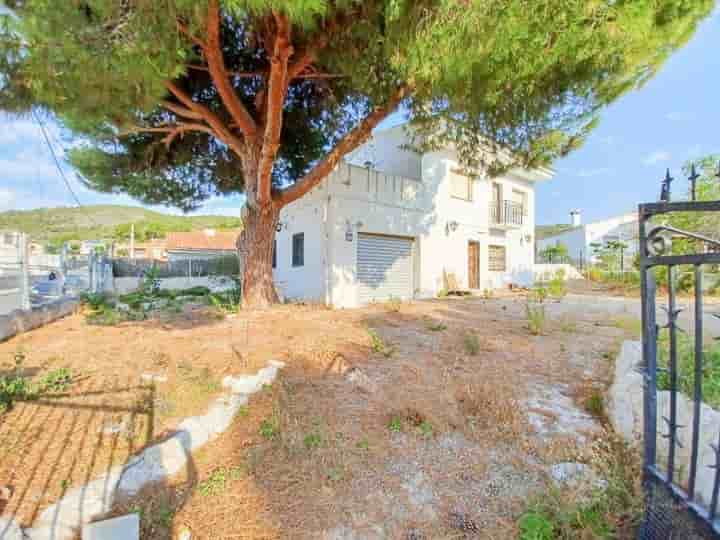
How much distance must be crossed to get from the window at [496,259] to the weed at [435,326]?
9.73m

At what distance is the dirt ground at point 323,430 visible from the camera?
228cm

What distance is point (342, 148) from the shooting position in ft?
23.0

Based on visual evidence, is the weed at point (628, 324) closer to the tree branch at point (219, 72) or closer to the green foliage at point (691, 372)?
the green foliage at point (691, 372)

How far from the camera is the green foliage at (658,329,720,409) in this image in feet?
8.23

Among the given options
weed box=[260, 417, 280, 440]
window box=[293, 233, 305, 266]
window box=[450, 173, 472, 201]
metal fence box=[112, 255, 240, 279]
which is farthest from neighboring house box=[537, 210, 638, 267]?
weed box=[260, 417, 280, 440]

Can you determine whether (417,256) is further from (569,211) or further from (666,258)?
(569,211)

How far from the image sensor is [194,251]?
1124 inches

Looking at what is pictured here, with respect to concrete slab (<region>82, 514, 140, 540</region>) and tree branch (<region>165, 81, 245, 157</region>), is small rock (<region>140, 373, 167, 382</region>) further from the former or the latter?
tree branch (<region>165, 81, 245, 157</region>)

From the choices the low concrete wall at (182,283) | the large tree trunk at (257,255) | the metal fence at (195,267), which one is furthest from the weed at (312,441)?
the metal fence at (195,267)

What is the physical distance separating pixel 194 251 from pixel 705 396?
30.1 m

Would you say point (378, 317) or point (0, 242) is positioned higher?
point (0, 242)

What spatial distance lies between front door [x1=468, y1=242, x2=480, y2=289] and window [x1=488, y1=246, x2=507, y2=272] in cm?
94

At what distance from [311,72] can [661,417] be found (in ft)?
23.5

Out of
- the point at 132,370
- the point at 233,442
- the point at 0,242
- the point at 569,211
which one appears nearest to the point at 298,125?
the point at 0,242
